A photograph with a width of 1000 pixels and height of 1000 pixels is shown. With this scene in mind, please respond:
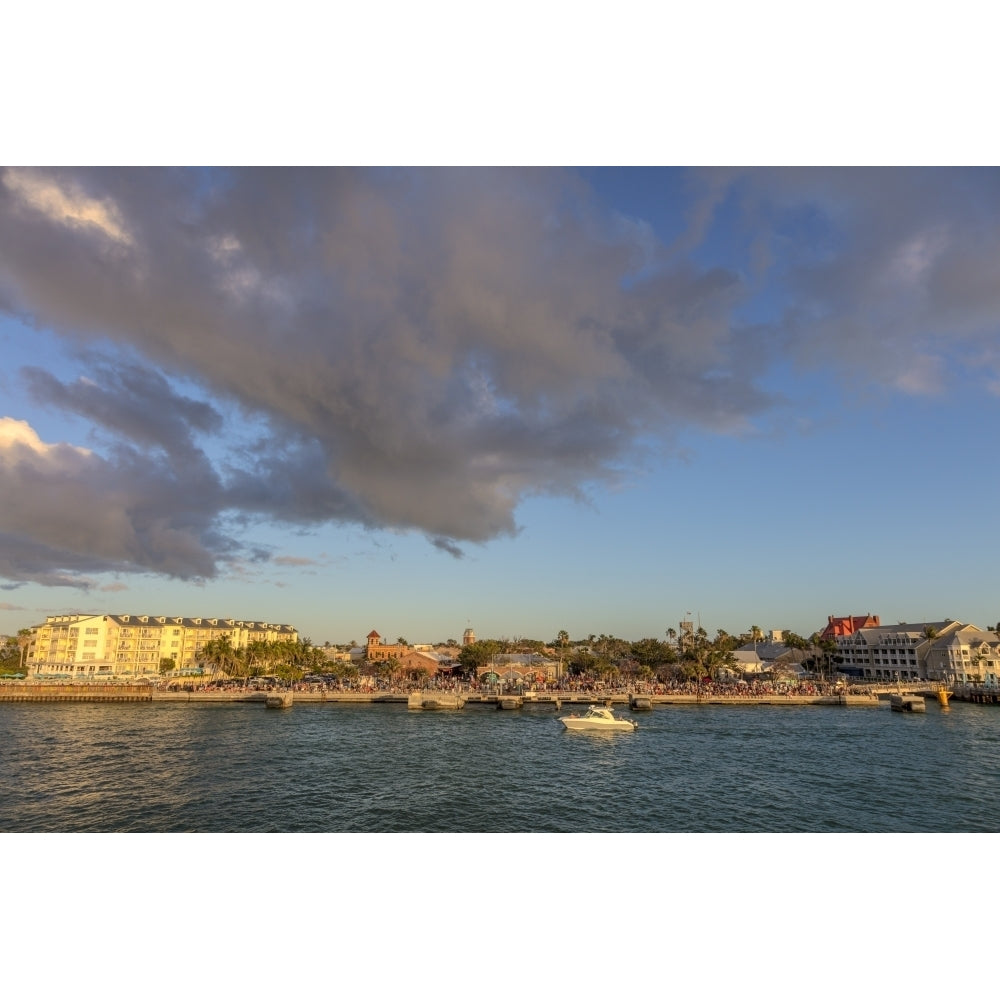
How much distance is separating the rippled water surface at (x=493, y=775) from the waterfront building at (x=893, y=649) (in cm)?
4077

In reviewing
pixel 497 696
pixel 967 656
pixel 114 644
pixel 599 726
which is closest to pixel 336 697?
pixel 497 696

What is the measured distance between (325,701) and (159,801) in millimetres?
45644

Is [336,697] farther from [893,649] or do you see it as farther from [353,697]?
[893,649]

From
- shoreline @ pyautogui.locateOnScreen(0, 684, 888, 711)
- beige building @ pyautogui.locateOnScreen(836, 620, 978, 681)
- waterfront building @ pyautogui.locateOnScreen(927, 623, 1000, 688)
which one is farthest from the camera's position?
beige building @ pyautogui.locateOnScreen(836, 620, 978, 681)

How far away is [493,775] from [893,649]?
93.1 m

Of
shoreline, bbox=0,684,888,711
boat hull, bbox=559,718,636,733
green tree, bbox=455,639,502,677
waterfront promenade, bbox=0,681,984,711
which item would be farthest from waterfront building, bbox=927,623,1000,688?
green tree, bbox=455,639,502,677

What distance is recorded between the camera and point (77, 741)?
4406 cm

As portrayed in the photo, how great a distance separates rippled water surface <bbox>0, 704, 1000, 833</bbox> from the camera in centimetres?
2475

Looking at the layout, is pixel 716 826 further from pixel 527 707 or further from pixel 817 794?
pixel 527 707

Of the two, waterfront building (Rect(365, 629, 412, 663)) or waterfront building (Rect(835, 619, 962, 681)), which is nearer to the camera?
waterfront building (Rect(835, 619, 962, 681))

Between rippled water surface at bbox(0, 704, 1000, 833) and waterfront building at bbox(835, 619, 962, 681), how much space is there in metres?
40.8

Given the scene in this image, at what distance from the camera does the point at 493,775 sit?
107 feet

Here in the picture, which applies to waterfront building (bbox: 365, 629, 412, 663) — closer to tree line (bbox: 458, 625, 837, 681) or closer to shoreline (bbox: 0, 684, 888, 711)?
tree line (bbox: 458, 625, 837, 681)

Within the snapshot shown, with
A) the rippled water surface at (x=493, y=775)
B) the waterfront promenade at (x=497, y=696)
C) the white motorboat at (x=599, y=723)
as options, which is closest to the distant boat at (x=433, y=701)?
the waterfront promenade at (x=497, y=696)
